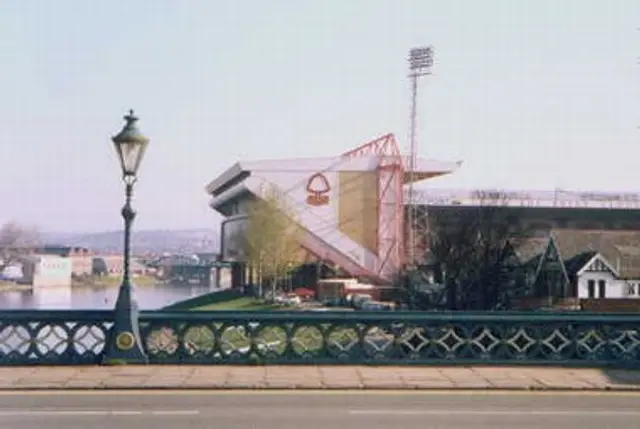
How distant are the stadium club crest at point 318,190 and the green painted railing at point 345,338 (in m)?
96.5

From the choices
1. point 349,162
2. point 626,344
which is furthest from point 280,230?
point 626,344

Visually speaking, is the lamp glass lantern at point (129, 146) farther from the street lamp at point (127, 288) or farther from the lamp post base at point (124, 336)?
the lamp post base at point (124, 336)

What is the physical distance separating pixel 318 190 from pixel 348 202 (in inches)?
149

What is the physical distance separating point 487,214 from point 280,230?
3583cm

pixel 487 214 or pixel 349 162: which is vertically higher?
pixel 349 162

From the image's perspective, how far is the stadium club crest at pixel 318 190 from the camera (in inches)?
4496

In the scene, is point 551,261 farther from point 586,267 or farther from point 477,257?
point 477,257
